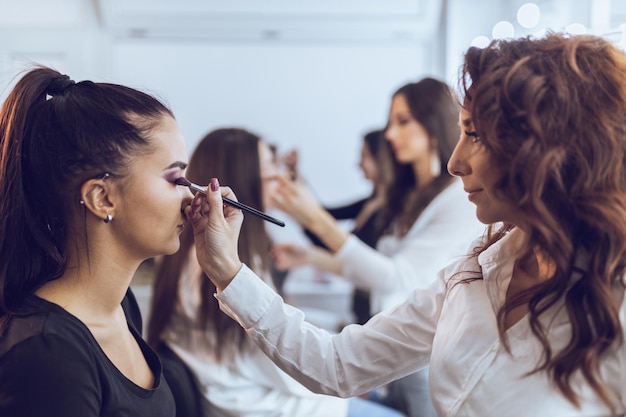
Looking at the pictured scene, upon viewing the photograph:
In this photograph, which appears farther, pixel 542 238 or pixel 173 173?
pixel 173 173

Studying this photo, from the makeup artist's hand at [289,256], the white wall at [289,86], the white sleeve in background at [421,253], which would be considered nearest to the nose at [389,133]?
the white sleeve in background at [421,253]

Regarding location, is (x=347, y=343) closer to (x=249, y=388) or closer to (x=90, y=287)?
(x=90, y=287)

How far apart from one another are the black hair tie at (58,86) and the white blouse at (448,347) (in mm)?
332

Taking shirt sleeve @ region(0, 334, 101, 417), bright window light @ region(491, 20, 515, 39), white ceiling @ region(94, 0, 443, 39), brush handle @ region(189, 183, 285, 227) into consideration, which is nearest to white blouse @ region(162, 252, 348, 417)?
brush handle @ region(189, 183, 285, 227)

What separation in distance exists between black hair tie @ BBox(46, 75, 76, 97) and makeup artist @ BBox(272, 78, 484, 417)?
91cm

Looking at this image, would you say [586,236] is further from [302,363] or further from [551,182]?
[302,363]

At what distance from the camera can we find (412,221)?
2.09 metres

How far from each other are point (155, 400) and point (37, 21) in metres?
2.34

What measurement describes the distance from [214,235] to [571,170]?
47 centimetres

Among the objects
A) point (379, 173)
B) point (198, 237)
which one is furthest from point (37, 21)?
point (198, 237)

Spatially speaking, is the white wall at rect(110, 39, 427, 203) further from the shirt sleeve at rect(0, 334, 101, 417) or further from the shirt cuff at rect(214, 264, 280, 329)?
the shirt sleeve at rect(0, 334, 101, 417)

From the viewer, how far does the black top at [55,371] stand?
82cm

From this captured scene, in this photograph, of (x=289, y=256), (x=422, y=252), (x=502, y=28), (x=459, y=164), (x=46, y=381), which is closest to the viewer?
(x=46, y=381)

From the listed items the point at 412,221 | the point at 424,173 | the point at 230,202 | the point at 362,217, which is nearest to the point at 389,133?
the point at 424,173
